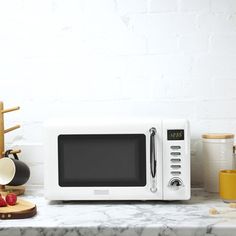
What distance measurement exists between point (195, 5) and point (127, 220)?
3.16ft

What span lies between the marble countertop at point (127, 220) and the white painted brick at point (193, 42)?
25.1 inches

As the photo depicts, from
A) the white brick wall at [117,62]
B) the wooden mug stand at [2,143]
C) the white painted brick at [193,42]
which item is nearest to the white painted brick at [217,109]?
the white brick wall at [117,62]

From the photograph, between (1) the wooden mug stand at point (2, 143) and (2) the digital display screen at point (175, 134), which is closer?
(2) the digital display screen at point (175, 134)

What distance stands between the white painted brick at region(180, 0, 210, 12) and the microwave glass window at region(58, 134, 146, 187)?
634mm

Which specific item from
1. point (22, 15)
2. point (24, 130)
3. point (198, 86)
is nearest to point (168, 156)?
point (198, 86)

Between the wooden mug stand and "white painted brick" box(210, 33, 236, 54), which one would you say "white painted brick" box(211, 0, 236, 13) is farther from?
the wooden mug stand

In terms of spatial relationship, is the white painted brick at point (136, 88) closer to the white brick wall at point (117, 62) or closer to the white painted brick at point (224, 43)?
the white brick wall at point (117, 62)

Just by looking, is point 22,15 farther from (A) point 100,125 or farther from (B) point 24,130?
(A) point 100,125

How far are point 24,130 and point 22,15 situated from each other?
0.49 metres

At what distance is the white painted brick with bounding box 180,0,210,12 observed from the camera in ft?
6.41

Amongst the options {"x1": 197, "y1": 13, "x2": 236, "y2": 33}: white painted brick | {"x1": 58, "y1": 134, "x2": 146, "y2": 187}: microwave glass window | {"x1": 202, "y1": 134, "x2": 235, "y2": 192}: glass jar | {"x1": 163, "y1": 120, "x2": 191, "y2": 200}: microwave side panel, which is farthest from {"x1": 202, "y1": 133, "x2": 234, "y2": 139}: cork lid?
{"x1": 197, "y1": 13, "x2": 236, "y2": 33}: white painted brick

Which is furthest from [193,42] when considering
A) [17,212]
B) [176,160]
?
[17,212]

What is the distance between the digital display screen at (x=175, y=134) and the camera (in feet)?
5.48

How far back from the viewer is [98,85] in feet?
6.59
